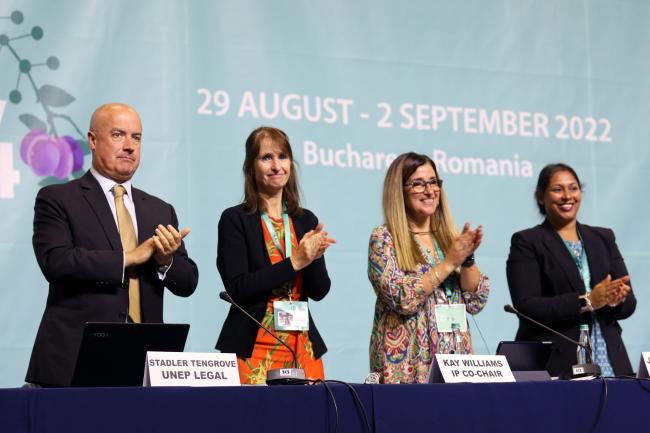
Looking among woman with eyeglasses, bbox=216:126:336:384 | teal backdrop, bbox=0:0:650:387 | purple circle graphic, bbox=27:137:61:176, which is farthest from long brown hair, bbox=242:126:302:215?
purple circle graphic, bbox=27:137:61:176

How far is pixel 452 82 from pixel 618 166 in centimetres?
100

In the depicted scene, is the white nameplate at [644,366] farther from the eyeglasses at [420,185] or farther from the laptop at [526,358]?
the eyeglasses at [420,185]

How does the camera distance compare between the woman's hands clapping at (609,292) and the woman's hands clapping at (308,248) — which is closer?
the woman's hands clapping at (308,248)

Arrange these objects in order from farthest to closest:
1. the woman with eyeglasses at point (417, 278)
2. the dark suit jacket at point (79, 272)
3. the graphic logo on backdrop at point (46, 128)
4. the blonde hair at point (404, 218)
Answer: the graphic logo on backdrop at point (46, 128)
the blonde hair at point (404, 218)
the woman with eyeglasses at point (417, 278)
the dark suit jacket at point (79, 272)

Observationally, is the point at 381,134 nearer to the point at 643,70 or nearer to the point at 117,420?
the point at 643,70

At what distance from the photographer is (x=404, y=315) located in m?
3.11

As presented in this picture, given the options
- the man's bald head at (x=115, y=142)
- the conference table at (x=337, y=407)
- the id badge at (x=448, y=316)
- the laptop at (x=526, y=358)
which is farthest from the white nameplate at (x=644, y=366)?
the man's bald head at (x=115, y=142)

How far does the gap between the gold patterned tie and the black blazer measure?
34 cm

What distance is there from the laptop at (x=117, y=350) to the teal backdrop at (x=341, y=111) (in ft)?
5.44

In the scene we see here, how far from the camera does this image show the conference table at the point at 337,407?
1.91 meters

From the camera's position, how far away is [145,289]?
109 inches

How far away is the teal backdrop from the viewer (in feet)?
12.4

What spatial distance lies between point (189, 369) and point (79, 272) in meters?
0.62

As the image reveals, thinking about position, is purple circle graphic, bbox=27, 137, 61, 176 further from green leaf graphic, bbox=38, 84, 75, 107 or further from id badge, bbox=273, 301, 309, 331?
id badge, bbox=273, 301, 309, 331
